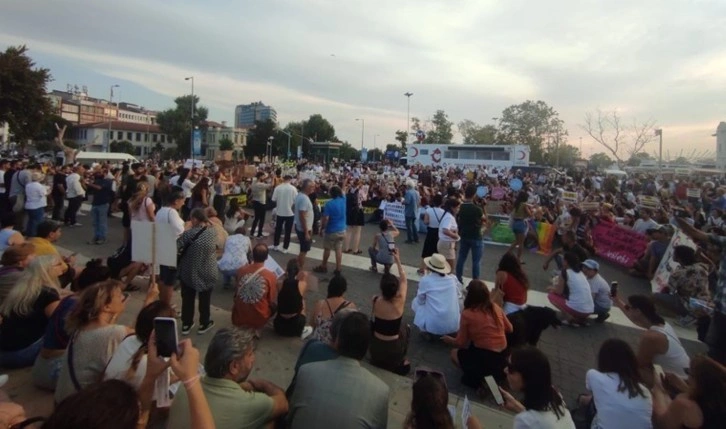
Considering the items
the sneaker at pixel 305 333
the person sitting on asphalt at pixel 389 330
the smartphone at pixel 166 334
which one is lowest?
the sneaker at pixel 305 333

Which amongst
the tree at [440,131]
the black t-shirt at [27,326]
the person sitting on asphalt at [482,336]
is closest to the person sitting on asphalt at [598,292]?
the person sitting on asphalt at [482,336]

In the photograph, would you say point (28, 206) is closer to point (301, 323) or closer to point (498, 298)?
point (301, 323)

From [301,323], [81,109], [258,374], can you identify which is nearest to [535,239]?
[301,323]

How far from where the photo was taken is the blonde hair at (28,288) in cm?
360

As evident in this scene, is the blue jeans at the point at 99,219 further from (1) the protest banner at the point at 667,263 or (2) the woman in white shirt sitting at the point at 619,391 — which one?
(1) the protest banner at the point at 667,263

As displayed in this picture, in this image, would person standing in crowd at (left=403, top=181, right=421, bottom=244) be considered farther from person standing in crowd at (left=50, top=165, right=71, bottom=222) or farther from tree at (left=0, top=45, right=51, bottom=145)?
tree at (left=0, top=45, right=51, bottom=145)

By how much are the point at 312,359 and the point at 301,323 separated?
201 cm

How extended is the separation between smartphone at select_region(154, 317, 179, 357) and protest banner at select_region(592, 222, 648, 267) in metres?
11.1

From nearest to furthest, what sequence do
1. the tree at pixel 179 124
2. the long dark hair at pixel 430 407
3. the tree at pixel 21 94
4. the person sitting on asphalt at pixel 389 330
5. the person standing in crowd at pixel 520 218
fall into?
the long dark hair at pixel 430 407 → the person sitting on asphalt at pixel 389 330 → the person standing in crowd at pixel 520 218 → the tree at pixel 21 94 → the tree at pixel 179 124

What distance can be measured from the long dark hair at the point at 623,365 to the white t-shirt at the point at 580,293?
3.27 meters

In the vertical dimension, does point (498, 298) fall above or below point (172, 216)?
below

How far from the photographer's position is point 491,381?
263 cm

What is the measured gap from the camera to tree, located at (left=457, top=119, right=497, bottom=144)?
88.8 m

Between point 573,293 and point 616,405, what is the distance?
350 cm
